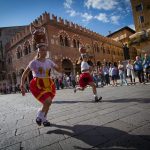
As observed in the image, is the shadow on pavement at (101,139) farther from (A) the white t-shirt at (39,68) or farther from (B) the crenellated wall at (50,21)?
(B) the crenellated wall at (50,21)

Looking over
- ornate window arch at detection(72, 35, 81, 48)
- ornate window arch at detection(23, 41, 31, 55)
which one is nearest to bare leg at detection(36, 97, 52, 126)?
ornate window arch at detection(23, 41, 31, 55)

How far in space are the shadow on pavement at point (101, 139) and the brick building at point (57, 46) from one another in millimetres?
20492

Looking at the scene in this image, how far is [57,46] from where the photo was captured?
2459 cm

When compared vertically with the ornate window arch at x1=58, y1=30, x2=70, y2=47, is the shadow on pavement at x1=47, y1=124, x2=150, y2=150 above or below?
below

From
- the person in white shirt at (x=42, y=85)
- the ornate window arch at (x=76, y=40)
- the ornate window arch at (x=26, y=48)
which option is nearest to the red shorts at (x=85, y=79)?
the person in white shirt at (x=42, y=85)

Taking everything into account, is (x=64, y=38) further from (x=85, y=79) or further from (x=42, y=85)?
(x=42, y=85)

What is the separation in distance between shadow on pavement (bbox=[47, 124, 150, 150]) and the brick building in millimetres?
20492

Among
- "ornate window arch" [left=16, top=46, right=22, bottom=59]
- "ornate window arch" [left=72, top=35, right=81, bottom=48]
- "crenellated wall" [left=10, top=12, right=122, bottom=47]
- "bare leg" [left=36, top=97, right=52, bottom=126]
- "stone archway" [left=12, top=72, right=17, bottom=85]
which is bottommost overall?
"bare leg" [left=36, top=97, right=52, bottom=126]

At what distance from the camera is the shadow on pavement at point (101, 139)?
246cm

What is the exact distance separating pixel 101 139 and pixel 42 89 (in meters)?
1.77

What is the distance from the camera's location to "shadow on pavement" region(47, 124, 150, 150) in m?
2.46

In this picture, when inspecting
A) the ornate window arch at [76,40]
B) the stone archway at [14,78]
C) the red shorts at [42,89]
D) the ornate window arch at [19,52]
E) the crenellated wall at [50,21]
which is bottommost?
the red shorts at [42,89]

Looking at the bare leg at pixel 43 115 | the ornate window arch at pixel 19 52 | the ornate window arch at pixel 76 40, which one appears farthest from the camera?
the ornate window arch at pixel 19 52

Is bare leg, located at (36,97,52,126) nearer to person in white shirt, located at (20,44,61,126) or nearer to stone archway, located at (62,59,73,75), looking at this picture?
person in white shirt, located at (20,44,61,126)
